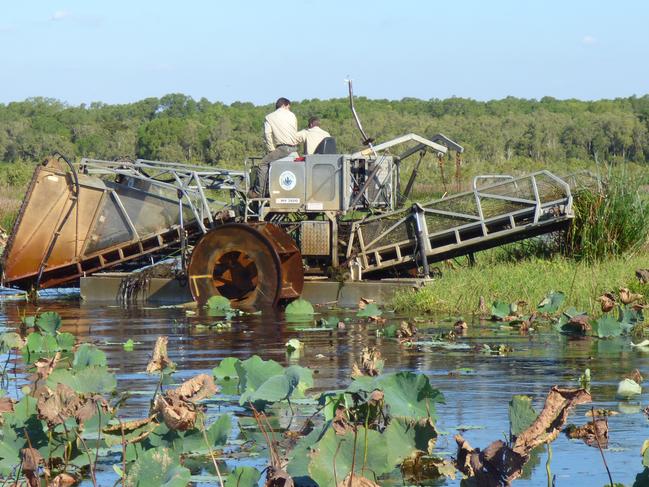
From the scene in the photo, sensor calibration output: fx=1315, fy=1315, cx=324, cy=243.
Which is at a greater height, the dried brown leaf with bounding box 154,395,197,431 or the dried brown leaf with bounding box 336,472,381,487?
the dried brown leaf with bounding box 154,395,197,431

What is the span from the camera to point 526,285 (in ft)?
56.1

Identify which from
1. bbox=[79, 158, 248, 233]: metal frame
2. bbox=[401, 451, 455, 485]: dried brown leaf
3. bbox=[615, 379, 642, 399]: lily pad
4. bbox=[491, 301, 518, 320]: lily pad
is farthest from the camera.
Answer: bbox=[79, 158, 248, 233]: metal frame

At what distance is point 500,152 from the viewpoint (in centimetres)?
7525

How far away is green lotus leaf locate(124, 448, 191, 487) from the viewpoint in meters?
6.59

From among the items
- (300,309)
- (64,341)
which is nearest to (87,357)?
(64,341)

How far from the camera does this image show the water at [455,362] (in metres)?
8.35

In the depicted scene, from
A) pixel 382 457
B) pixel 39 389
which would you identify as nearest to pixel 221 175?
pixel 39 389

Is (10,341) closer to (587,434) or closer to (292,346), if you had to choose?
(292,346)

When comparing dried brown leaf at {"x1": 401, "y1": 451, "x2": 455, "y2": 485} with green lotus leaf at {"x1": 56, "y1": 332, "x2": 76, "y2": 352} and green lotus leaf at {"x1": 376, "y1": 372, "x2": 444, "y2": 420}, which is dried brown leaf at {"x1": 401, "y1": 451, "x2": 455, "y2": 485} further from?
green lotus leaf at {"x1": 56, "y1": 332, "x2": 76, "y2": 352}

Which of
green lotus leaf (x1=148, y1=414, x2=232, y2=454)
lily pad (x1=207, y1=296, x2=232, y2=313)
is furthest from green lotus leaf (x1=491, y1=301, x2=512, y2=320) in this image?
green lotus leaf (x1=148, y1=414, x2=232, y2=454)

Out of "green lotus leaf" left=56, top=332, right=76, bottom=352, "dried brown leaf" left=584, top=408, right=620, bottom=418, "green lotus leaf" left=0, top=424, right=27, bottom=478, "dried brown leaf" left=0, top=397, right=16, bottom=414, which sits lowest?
"dried brown leaf" left=584, top=408, right=620, bottom=418

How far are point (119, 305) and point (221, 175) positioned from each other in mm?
2572

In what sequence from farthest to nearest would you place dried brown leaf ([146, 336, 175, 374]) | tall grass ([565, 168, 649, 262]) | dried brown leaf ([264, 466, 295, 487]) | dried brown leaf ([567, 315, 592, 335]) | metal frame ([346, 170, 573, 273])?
tall grass ([565, 168, 649, 262])
metal frame ([346, 170, 573, 273])
dried brown leaf ([567, 315, 592, 335])
dried brown leaf ([146, 336, 175, 374])
dried brown leaf ([264, 466, 295, 487])

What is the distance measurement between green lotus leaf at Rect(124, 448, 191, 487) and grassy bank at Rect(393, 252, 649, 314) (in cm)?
977
